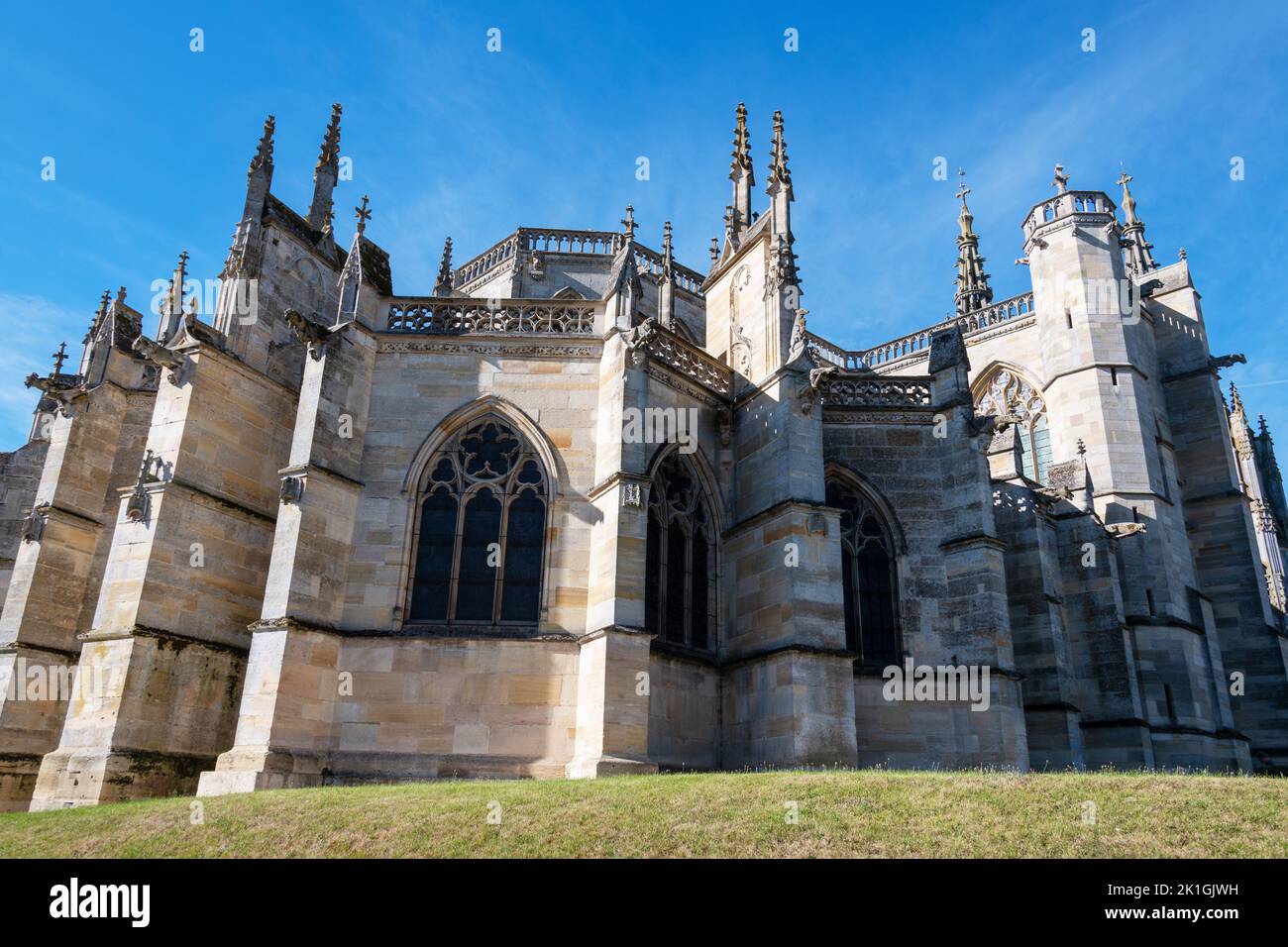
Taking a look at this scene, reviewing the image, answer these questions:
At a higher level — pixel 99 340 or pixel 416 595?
pixel 99 340

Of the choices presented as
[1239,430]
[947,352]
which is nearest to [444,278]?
[947,352]

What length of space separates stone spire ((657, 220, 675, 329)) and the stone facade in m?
4.54

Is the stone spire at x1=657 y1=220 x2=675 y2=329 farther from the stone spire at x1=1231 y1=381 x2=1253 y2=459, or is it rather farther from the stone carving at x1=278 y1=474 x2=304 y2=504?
the stone spire at x1=1231 y1=381 x2=1253 y2=459

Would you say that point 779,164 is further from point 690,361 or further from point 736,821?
point 736,821

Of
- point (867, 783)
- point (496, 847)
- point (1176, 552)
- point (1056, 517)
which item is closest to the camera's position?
point (496, 847)

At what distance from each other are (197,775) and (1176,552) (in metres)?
23.3

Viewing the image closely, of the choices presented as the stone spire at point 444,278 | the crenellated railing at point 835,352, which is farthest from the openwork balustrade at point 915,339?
the stone spire at point 444,278

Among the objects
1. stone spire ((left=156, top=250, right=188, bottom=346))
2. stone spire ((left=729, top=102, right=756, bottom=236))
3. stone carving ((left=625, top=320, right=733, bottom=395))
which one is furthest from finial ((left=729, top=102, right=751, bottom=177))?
stone spire ((left=156, top=250, right=188, bottom=346))

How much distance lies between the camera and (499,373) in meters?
16.2

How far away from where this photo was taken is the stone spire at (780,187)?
18578 mm

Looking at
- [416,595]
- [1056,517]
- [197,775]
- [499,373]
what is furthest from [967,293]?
[197,775]

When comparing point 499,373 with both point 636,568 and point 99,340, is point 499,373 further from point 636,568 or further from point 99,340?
point 99,340

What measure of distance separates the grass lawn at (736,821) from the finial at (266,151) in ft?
41.3

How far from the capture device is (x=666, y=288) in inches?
1025
